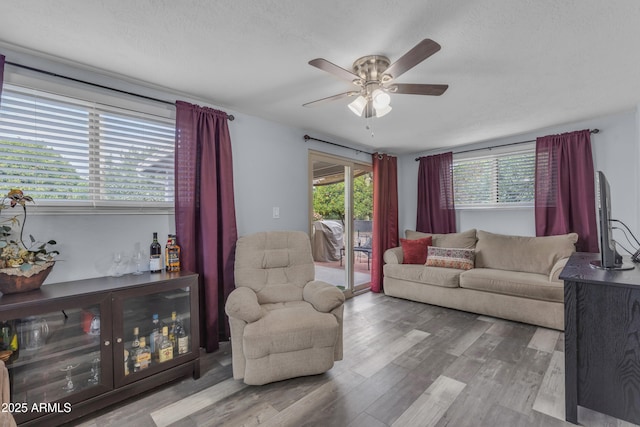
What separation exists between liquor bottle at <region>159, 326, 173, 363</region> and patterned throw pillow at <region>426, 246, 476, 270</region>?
3.26m

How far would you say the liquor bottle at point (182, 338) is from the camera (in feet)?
7.00

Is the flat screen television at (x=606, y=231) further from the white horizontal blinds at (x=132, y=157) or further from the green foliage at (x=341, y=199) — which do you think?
the white horizontal blinds at (x=132, y=157)

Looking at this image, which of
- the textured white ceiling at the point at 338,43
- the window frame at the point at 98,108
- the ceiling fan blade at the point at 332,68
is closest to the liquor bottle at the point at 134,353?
the window frame at the point at 98,108

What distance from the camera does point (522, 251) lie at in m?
3.65

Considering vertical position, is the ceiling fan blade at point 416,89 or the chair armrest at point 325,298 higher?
the ceiling fan blade at point 416,89

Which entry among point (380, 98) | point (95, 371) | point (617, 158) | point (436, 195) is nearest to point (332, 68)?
point (380, 98)

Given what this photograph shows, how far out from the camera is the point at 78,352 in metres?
1.77

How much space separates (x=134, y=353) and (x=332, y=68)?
227 cm

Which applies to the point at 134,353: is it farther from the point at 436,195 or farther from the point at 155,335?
the point at 436,195

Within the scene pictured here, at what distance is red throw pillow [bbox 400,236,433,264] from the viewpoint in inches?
166

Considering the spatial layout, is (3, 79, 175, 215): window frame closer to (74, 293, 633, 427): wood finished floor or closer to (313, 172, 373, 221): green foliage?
(74, 293, 633, 427): wood finished floor

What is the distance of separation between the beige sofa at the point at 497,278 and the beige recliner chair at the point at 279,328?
1.96 metres

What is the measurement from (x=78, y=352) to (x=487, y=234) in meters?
4.49

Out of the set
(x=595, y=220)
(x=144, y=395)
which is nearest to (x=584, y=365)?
(x=595, y=220)
